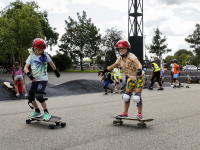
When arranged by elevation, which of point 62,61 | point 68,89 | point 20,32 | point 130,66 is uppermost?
point 20,32

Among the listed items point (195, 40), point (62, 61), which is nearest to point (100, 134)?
point (195, 40)

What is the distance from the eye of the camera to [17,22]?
1609 inches

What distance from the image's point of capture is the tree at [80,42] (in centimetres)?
6606

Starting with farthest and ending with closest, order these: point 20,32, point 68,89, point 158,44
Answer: point 158,44
point 20,32
point 68,89

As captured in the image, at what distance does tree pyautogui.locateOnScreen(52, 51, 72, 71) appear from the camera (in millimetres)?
64188

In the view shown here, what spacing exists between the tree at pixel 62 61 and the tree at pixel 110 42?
9446 millimetres

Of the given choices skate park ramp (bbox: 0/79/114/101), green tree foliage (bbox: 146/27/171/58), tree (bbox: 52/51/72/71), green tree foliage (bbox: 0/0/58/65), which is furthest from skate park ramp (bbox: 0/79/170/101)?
tree (bbox: 52/51/72/71)

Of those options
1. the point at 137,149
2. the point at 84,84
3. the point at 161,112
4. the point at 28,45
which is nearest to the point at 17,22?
the point at 28,45

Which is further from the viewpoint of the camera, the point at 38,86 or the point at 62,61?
the point at 62,61

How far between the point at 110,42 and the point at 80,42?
7.42 m

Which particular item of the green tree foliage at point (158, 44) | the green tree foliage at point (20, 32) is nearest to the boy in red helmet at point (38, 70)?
the green tree foliage at point (20, 32)

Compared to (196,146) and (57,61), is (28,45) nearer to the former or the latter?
(57,61)

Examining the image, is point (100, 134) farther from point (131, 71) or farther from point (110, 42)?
point (110, 42)

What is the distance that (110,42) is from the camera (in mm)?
67312
